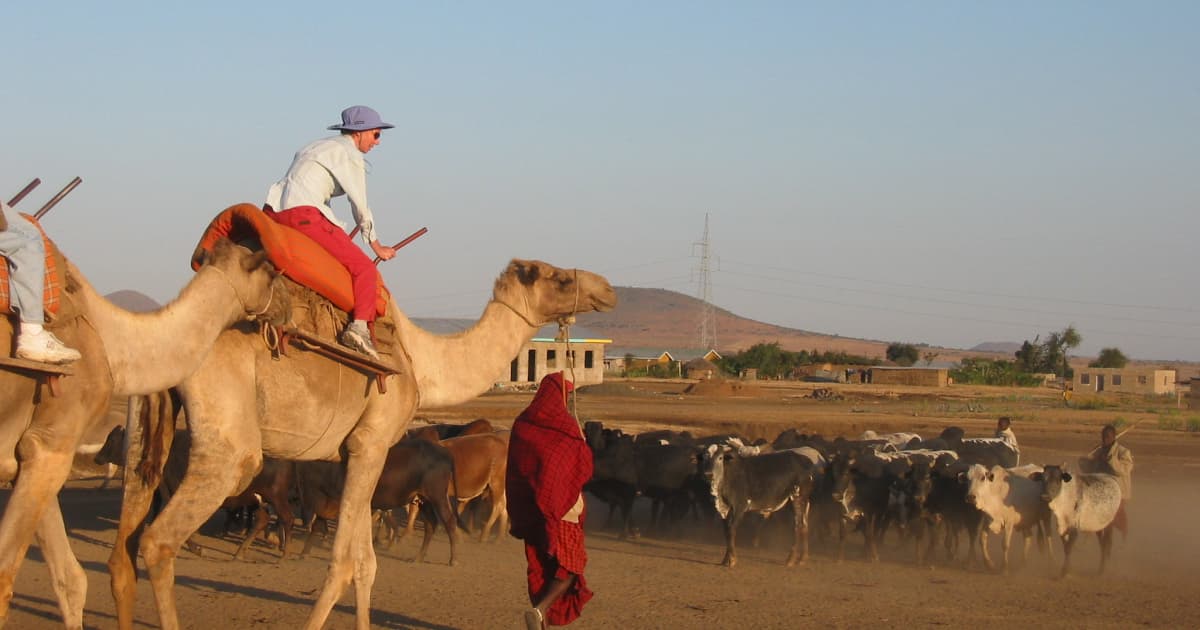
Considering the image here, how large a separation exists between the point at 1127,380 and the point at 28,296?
8243 centimetres

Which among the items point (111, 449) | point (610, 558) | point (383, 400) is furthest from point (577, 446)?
point (111, 449)

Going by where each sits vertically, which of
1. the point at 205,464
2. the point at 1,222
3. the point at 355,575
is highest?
the point at 1,222

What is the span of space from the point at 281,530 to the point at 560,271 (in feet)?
21.3

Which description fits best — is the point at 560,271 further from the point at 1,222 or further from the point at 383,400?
the point at 1,222

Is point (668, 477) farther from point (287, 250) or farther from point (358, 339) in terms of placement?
point (287, 250)

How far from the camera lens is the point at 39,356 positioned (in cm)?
621

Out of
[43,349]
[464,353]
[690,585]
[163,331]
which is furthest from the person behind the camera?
[690,585]

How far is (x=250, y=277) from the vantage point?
7.64m

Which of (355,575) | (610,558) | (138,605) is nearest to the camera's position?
(355,575)

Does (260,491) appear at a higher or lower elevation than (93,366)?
lower

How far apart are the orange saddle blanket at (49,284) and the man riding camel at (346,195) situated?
2.16m

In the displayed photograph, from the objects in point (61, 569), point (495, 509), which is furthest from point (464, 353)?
point (495, 509)

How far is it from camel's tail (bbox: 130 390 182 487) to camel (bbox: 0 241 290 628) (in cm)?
115

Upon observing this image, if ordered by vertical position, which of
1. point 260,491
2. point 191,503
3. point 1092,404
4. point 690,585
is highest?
point 1092,404
